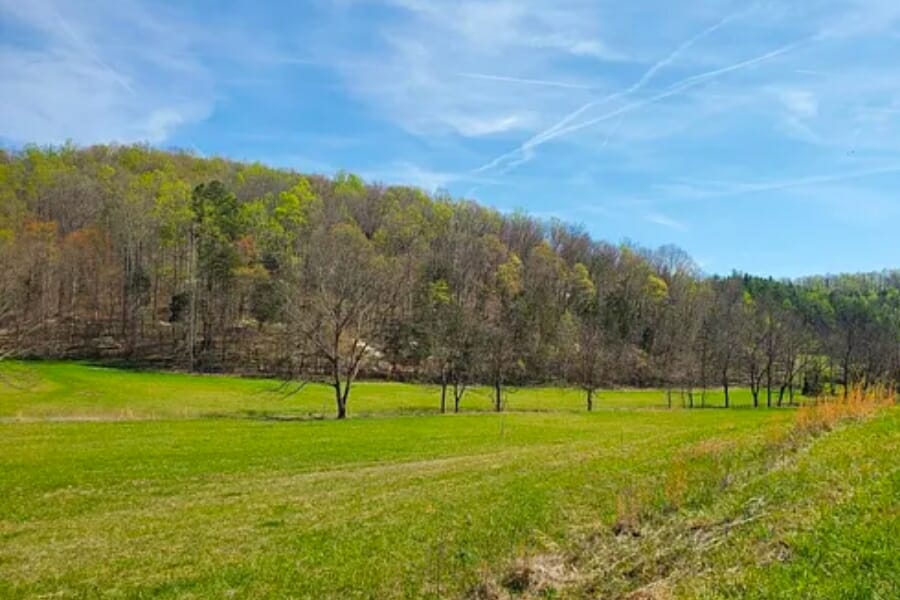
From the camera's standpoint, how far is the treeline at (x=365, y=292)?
313 feet

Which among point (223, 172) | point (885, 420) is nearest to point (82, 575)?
point (885, 420)

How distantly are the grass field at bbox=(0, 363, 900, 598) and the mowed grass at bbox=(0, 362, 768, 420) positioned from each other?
24971 mm

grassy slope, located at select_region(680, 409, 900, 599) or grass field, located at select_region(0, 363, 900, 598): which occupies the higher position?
grassy slope, located at select_region(680, 409, 900, 599)

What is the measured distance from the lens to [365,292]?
65.2 m

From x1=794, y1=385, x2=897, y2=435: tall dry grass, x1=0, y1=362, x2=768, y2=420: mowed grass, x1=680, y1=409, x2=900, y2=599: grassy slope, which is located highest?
x1=794, y1=385, x2=897, y2=435: tall dry grass

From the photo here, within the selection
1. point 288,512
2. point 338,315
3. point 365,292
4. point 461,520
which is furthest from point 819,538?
point 365,292

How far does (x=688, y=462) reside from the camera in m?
18.9

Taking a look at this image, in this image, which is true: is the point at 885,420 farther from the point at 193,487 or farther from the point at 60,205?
the point at 60,205

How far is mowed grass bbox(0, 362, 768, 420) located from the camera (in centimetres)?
6012

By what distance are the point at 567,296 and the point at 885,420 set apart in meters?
127

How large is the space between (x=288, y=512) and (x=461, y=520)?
5.46 metres

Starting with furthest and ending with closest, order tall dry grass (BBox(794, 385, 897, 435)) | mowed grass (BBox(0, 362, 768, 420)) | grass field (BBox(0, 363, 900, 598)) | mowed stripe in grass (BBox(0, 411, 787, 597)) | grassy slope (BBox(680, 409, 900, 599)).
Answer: mowed grass (BBox(0, 362, 768, 420)) → tall dry grass (BBox(794, 385, 897, 435)) → mowed stripe in grass (BBox(0, 411, 787, 597)) → grass field (BBox(0, 363, 900, 598)) → grassy slope (BBox(680, 409, 900, 599))

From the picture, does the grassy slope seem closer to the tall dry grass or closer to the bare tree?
the tall dry grass

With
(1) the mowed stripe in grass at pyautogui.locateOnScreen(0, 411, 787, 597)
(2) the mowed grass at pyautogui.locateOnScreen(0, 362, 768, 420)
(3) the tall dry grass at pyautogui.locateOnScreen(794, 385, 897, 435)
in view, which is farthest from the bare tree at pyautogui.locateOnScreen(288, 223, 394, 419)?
(3) the tall dry grass at pyautogui.locateOnScreen(794, 385, 897, 435)
